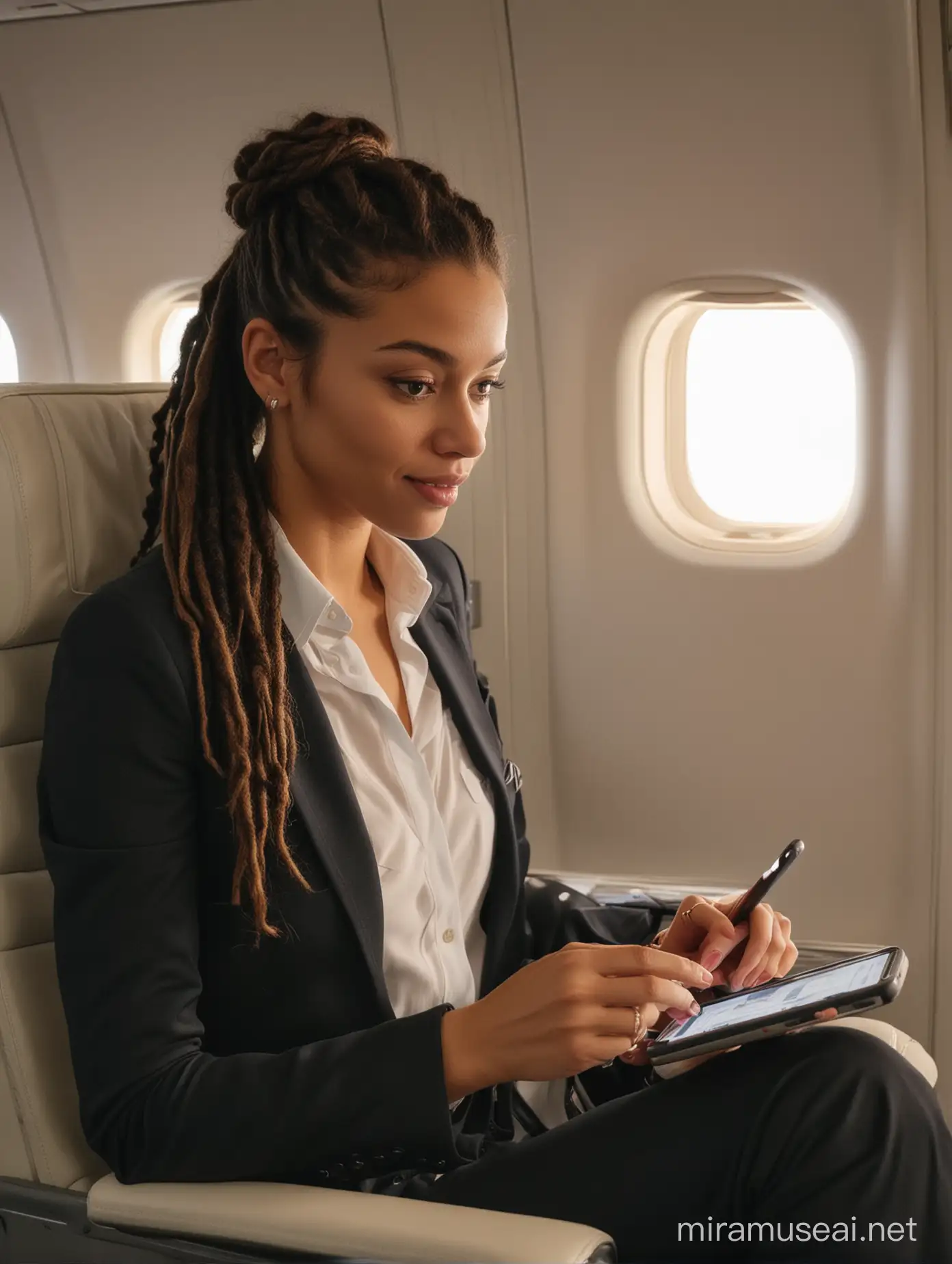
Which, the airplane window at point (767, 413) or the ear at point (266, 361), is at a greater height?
the ear at point (266, 361)

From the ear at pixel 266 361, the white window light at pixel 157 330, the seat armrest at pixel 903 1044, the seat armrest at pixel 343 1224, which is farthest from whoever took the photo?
the white window light at pixel 157 330

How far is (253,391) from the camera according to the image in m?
1.61

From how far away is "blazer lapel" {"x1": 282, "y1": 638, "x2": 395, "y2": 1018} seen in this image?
1.44m

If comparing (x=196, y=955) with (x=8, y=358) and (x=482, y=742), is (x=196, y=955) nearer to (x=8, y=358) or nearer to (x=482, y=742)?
(x=482, y=742)

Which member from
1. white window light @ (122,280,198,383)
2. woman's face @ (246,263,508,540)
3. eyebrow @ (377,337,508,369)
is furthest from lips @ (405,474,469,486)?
white window light @ (122,280,198,383)

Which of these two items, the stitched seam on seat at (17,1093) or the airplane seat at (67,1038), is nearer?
the airplane seat at (67,1038)

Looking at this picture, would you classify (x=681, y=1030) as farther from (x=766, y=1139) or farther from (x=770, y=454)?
(x=770, y=454)

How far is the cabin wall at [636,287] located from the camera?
2.37 metres

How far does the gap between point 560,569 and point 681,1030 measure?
1.50m

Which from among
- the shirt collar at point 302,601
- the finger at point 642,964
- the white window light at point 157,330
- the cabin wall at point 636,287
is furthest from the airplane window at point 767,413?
the finger at point 642,964

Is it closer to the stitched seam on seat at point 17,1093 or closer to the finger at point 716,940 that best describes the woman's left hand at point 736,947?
the finger at point 716,940

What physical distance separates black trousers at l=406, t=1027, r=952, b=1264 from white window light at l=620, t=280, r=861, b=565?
4.56ft

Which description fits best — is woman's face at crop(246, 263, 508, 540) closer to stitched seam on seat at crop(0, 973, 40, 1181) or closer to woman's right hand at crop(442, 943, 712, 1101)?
woman's right hand at crop(442, 943, 712, 1101)

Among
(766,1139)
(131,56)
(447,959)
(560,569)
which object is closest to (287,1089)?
(447,959)
